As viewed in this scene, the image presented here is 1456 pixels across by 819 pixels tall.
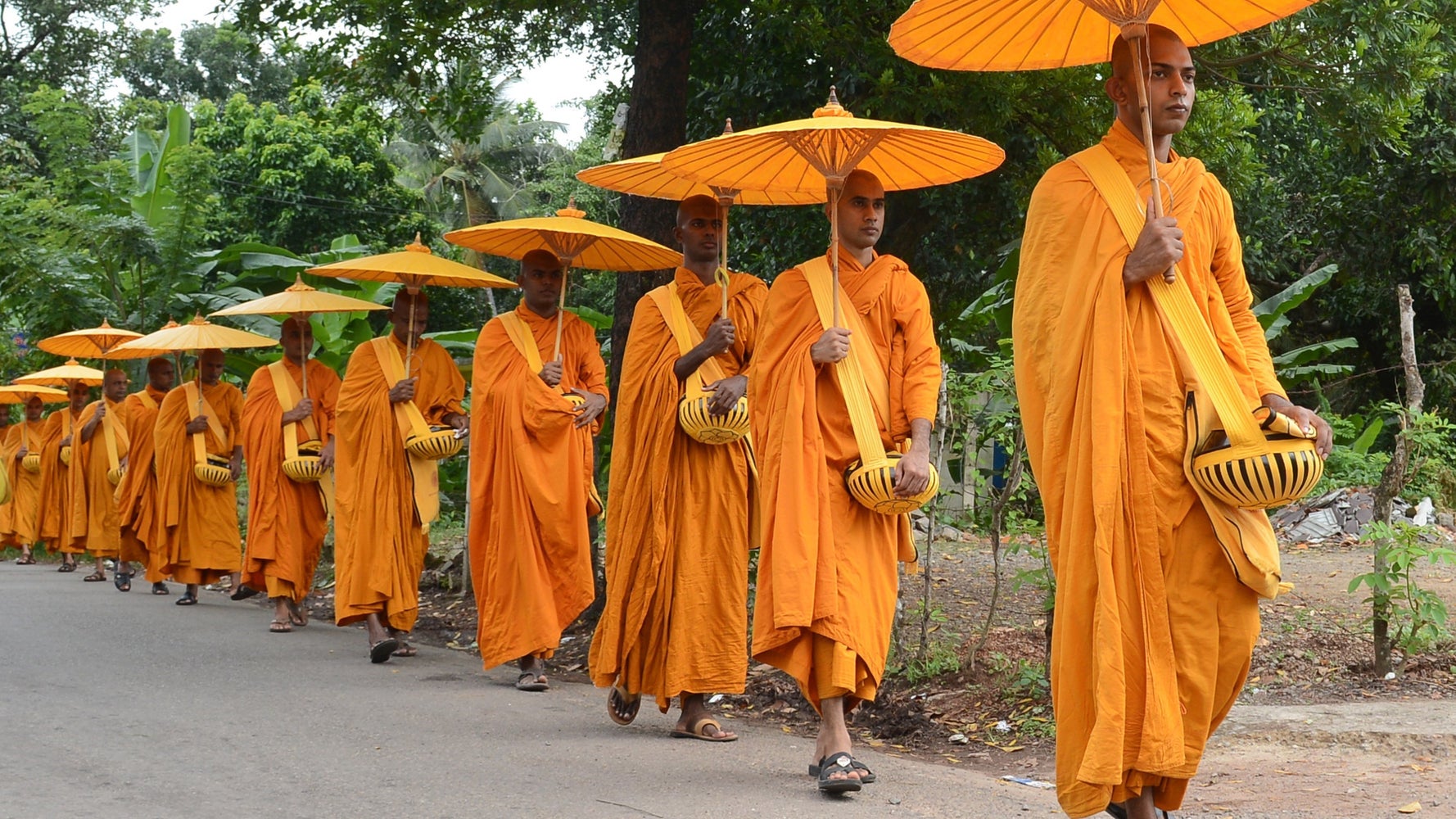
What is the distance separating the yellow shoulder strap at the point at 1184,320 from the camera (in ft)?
13.4

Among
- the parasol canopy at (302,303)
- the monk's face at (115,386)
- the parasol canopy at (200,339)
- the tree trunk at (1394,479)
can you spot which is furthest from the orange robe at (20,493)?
the tree trunk at (1394,479)

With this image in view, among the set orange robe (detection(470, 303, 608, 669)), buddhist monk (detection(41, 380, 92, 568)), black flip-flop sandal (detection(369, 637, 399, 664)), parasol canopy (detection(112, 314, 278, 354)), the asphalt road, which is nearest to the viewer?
the asphalt road

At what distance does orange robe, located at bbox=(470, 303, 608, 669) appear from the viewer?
830 centimetres

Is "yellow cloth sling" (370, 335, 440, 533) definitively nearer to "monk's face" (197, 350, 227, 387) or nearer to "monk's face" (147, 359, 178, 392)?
"monk's face" (197, 350, 227, 387)

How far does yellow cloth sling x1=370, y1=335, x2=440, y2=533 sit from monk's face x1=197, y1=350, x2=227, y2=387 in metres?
4.20

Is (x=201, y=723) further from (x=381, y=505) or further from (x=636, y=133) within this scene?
(x=636, y=133)

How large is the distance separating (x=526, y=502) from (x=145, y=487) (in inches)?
290

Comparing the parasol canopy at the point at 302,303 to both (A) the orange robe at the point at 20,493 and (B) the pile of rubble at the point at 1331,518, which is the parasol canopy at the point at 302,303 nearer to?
(B) the pile of rubble at the point at 1331,518

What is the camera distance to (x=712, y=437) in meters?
6.85

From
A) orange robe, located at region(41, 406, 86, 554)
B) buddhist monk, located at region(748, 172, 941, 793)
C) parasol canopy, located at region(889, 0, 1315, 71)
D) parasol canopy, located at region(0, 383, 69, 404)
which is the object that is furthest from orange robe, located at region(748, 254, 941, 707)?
parasol canopy, located at region(0, 383, 69, 404)

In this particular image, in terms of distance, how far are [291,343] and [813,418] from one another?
716cm

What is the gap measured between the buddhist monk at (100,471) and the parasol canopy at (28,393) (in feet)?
2.55

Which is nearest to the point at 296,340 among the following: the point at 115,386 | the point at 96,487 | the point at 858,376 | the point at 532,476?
the point at 532,476

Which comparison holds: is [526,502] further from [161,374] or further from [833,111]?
[161,374]
